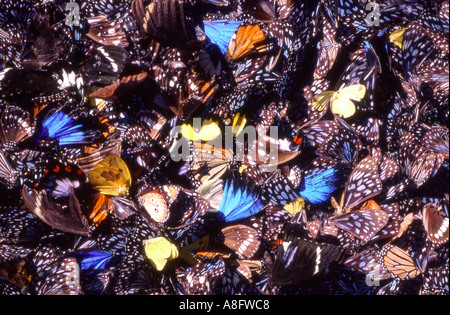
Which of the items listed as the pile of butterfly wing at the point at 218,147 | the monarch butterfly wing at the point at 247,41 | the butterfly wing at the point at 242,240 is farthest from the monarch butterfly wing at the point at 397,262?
the monarch butterfly wing at the point at 247,41

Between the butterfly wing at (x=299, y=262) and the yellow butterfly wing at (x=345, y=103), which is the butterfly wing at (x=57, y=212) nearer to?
the butterfly wing at (x=299, y=262)

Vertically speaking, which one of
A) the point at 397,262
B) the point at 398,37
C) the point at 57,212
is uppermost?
the point at 398,37

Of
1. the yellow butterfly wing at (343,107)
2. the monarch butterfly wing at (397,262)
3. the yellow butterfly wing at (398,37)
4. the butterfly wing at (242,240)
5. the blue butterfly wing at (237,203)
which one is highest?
the yellow butterfly wing at (398,37)

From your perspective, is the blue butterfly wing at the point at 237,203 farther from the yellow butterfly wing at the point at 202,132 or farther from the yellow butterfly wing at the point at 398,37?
the yellow butterfly wing at the point at 398,37

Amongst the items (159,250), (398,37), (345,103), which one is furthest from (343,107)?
(159,250)

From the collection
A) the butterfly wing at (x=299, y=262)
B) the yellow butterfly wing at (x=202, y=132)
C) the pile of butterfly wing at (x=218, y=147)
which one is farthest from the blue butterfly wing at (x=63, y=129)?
the butterfly wing at (x=299, y=262)

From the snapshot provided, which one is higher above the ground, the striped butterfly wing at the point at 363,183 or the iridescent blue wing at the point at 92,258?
the striped butterfly wing at the point at 363,183

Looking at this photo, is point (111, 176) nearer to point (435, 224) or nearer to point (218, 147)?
point (218, 147)
